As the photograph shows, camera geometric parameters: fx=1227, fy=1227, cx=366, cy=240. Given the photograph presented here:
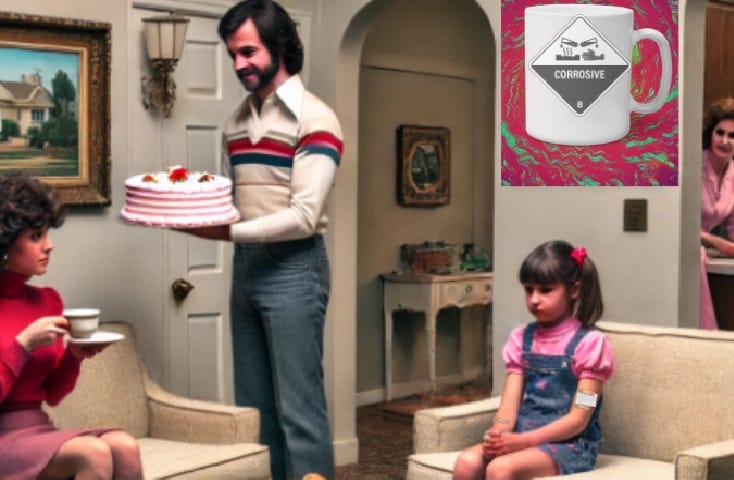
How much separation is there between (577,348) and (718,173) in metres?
1.68

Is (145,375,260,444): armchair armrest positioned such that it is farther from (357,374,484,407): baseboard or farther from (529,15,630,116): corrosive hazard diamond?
(357,374,484,407): baseboard

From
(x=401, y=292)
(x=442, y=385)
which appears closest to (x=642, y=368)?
(x=401, y=292)

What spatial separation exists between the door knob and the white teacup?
5.88 feet

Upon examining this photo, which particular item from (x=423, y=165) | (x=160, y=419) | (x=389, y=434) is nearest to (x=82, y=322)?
(x=160, y=419)

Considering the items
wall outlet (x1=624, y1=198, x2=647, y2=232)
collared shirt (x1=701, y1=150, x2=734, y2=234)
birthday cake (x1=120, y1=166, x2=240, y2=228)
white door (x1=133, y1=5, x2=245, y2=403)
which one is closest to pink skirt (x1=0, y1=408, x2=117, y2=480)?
birthday cake (x1=120, y1=166, x2=240, y2=228)

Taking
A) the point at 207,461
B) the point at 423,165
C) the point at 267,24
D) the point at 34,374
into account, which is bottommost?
the point at 207,461

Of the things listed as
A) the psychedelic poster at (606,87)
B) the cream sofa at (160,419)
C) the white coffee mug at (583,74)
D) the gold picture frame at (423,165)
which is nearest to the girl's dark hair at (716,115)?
the psychedelic poster at (606,87)

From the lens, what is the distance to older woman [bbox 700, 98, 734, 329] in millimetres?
4691

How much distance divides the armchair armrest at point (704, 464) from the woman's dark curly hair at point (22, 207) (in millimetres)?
1680

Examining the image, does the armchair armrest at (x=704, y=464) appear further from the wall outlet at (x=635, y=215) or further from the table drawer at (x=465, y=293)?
the table drawer at (x=465, y=293)

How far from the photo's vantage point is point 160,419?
403cm

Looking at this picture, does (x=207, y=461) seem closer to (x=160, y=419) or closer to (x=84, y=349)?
(x=160, y=419)

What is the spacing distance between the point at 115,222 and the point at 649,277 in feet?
6.29

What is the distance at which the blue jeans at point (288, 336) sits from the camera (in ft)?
11.9
